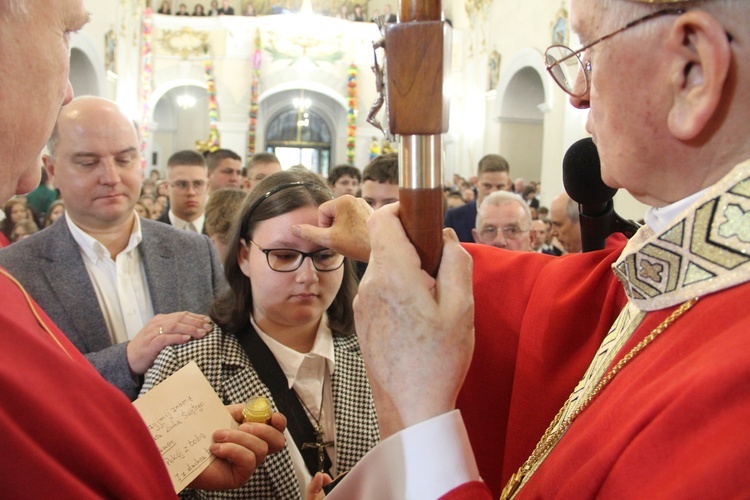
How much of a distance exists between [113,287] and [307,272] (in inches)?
37.4

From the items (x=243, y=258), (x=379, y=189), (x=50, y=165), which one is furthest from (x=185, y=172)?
(x=243, y=258)

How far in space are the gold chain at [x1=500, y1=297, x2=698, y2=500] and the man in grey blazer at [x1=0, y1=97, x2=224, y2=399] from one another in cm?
131

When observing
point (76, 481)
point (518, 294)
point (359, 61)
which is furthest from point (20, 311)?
point (359, 61)

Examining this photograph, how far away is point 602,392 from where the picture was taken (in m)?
1.02

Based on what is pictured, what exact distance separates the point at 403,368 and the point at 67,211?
1907 millimetres

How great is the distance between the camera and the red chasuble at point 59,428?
2.55 feet

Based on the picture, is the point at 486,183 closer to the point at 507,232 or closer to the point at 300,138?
the point at 507,232

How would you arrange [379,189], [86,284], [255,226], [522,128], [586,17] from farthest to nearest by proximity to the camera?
[522,128], [379,189], [86,284], [255,226], [586,17]

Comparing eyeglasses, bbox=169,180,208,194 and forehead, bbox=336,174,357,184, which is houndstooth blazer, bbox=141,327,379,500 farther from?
forehead, bbox=336,174,357,184

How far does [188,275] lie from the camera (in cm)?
251

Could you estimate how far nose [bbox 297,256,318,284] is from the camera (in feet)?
5.81

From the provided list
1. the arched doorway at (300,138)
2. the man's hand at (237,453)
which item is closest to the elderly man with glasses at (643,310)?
the man's hand at (237,453)

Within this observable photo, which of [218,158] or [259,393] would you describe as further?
[218,158]

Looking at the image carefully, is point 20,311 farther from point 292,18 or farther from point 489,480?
point 292,18
